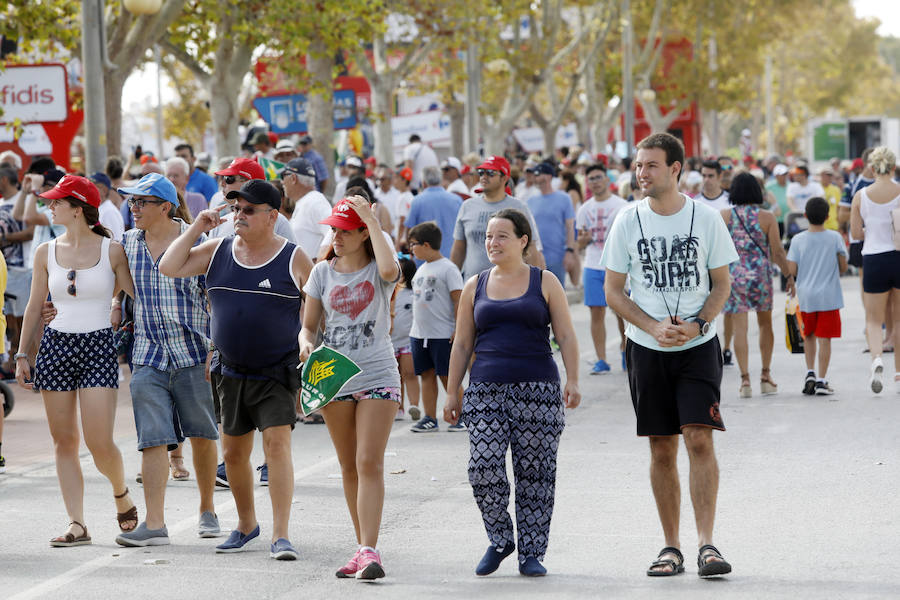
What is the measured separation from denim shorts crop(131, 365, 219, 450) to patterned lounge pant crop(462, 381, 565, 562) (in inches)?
63.1

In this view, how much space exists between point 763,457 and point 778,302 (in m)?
11.3

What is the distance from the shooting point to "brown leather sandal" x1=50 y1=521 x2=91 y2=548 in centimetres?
740

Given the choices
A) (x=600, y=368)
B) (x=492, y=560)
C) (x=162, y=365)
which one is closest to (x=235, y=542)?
(x=162, y=365)

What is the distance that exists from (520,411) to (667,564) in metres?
0.91

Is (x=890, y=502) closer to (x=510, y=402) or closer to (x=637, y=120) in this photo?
(x=510, y=402)

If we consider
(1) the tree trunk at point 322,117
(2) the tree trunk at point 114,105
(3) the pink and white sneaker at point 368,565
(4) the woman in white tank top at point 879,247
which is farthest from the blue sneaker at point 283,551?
(1) the tree trunk at point 322,117

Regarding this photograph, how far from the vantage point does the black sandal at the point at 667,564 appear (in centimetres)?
644

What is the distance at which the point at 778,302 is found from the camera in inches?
800

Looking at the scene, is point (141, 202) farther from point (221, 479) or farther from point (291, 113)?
point (291, 113)

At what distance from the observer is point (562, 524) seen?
302 inches

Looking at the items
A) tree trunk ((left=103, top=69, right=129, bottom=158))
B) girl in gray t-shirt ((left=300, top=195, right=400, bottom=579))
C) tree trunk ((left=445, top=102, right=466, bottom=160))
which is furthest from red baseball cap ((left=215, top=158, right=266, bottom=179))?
tree trunk ((left=445, top=102, right=466, bottom=160))

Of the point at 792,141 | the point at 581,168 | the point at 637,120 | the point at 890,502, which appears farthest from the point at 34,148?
the point at 792,141

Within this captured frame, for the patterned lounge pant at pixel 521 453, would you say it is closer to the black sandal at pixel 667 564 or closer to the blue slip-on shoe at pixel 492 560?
the blue slip-on shoe at pixel 492 560

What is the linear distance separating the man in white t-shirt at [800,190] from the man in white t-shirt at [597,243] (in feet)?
32.1
